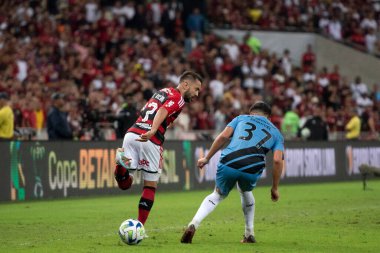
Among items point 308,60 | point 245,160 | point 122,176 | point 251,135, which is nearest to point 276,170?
point 245,160

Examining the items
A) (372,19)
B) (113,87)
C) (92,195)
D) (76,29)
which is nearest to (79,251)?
(92,195)

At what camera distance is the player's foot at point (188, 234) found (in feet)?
38.2

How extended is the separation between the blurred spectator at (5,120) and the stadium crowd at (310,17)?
19340mm

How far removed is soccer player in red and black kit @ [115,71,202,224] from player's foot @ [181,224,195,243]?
855 mm

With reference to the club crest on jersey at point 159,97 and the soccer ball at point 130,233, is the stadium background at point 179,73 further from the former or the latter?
the soccer ball at point 130,233

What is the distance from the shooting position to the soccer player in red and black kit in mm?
12414

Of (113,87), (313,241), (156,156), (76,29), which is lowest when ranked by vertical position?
(313,241)

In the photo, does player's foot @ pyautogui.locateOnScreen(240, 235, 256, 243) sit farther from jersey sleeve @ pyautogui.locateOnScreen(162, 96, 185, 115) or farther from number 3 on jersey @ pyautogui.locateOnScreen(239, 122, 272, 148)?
jersey sleeve @ pyautogui.locateOnScreen(162, 96, 185, 115)

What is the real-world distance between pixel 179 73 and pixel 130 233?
64.7 ft

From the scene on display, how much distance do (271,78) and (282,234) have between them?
2249 cm

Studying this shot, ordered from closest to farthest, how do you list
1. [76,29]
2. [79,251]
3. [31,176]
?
1. [79,251]
2. [31,176]
3. [76,29]

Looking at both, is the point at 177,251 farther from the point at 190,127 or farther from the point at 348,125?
the point at 348,125

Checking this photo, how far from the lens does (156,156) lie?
12.6m

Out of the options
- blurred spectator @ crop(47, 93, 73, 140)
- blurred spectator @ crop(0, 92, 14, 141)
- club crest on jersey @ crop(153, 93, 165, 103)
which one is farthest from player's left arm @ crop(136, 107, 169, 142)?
blurred spectator @ crop(47, 93, 73, 140)
